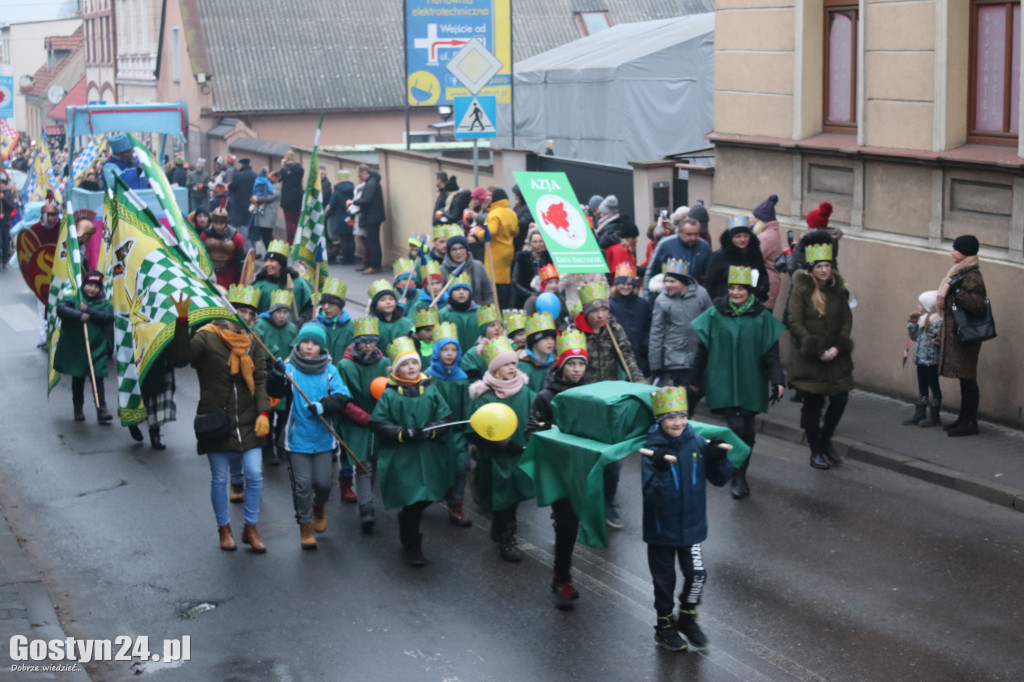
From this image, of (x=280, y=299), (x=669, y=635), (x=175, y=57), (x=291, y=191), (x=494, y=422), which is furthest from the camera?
(x=175, y=57)

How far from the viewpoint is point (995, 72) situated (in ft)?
41.7

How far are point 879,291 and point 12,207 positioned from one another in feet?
66.6

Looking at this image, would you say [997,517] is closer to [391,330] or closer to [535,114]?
[391,330]

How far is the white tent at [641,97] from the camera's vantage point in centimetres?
2591

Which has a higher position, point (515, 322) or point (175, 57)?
point (175, 57)

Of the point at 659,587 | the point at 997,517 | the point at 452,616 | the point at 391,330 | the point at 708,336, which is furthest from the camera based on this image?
the point at 391,330

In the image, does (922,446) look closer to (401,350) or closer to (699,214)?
(699,214)

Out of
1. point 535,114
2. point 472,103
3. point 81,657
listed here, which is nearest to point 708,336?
point 81,657

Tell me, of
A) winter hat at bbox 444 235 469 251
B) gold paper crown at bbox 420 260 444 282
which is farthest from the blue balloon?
winter hat at bbox 444 235 469 251

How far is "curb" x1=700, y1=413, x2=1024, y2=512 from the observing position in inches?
400

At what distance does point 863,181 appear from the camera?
13.9 m

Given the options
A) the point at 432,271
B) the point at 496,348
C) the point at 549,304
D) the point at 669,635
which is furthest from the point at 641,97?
the point at 669,635

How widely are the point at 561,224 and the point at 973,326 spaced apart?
12.6 feet

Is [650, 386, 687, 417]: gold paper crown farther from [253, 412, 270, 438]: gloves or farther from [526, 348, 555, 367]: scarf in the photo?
[253, 412, 270, 438]: gloves
